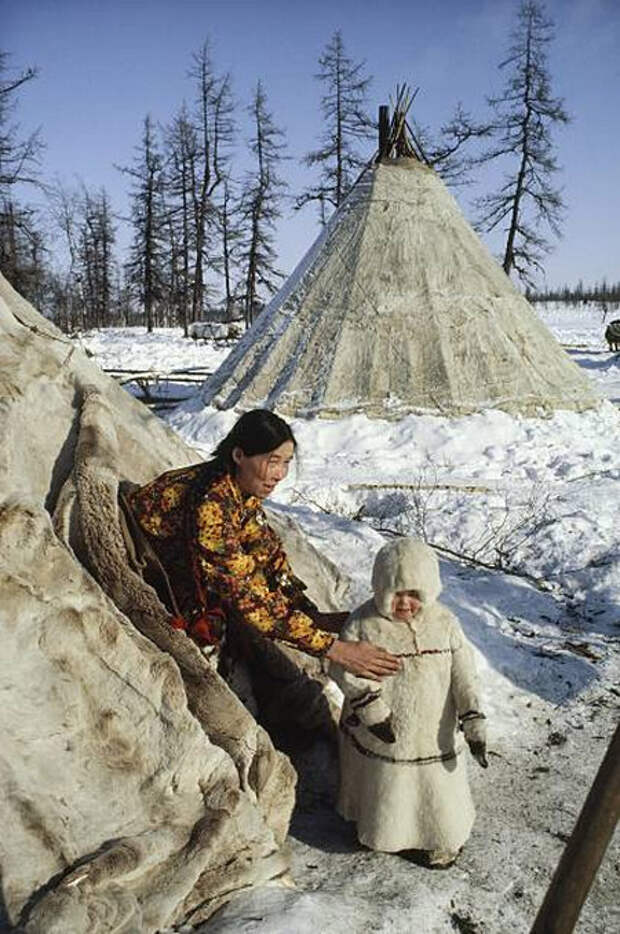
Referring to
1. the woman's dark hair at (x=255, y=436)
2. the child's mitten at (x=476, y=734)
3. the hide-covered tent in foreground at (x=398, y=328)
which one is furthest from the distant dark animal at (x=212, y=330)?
the child's mitten at (x=476, y=734)

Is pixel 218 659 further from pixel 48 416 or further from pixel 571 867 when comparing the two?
pixel 571 867

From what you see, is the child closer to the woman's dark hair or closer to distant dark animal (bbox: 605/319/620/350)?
the woman's dark hair

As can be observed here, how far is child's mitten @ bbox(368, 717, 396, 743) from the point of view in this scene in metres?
2.75

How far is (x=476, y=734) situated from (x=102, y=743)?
1256 millimetres

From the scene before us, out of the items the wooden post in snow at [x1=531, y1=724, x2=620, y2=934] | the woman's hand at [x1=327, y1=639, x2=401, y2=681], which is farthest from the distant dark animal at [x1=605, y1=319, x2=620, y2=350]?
the wooden post in snow at [x1=531, y1=724, x2=620, y2=934]

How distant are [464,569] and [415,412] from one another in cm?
498

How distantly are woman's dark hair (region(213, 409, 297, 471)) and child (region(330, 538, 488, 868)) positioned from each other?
55 cm

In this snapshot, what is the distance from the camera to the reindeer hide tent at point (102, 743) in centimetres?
219

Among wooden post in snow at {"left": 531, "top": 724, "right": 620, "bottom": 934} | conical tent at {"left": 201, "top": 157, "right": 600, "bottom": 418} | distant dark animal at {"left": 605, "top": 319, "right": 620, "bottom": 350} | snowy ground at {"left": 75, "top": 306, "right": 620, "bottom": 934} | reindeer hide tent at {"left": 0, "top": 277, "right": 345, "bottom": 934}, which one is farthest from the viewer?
distant dark animal at {"left": 605, "top": 319, "right": 620, "bottom": 350}

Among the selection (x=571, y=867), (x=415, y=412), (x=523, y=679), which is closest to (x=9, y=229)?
(x=415, y=412)

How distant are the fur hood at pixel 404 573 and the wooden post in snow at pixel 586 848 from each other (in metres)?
1.28

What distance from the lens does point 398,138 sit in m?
11.8

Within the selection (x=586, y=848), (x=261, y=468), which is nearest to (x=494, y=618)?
(x=261, y=468)

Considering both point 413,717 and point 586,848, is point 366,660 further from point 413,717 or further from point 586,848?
point 586,848
